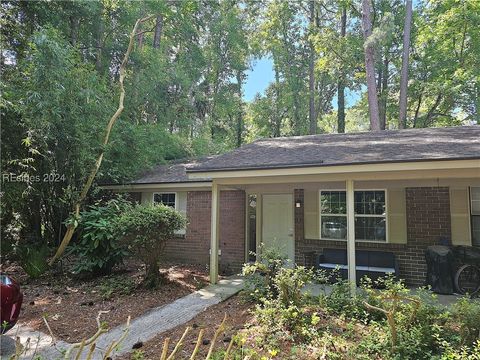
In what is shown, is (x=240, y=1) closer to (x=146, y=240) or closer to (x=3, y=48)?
(x=3, y=48)

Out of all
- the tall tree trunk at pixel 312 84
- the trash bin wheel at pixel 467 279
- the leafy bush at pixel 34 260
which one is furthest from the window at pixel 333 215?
the tall tree trunk at pixel 312 84

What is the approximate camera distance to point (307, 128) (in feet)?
81.5

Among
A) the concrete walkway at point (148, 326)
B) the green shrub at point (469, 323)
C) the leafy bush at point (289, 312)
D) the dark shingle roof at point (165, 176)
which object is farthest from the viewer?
the dark shingle roof at point (165, 176)

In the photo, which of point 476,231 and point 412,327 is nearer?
point 412,327

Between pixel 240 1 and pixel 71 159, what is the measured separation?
2102cm

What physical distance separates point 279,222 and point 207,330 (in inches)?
193

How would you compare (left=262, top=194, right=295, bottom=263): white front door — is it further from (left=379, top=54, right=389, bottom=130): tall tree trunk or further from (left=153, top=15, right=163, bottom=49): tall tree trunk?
(left=379, top=54, right=389, bottom=130): tall tree trunk

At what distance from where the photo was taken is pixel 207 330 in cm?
534

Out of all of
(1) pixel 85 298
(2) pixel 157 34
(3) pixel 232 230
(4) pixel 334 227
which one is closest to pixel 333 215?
(4) pixel 334 227

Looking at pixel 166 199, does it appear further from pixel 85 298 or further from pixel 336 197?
pixel 336 197

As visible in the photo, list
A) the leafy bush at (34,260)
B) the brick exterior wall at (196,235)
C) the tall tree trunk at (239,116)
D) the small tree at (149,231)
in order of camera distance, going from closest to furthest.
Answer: the small tree at (149,231) → the leafy bush at (34,260) → the brick exterior wall at (196,235) → the tall tree trunk at (239,116)

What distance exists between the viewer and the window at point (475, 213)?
25.4ft

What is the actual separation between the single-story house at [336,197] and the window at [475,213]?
2 centimetres

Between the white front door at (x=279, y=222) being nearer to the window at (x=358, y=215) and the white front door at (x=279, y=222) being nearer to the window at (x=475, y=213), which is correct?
the window at (x=358, y=215)
